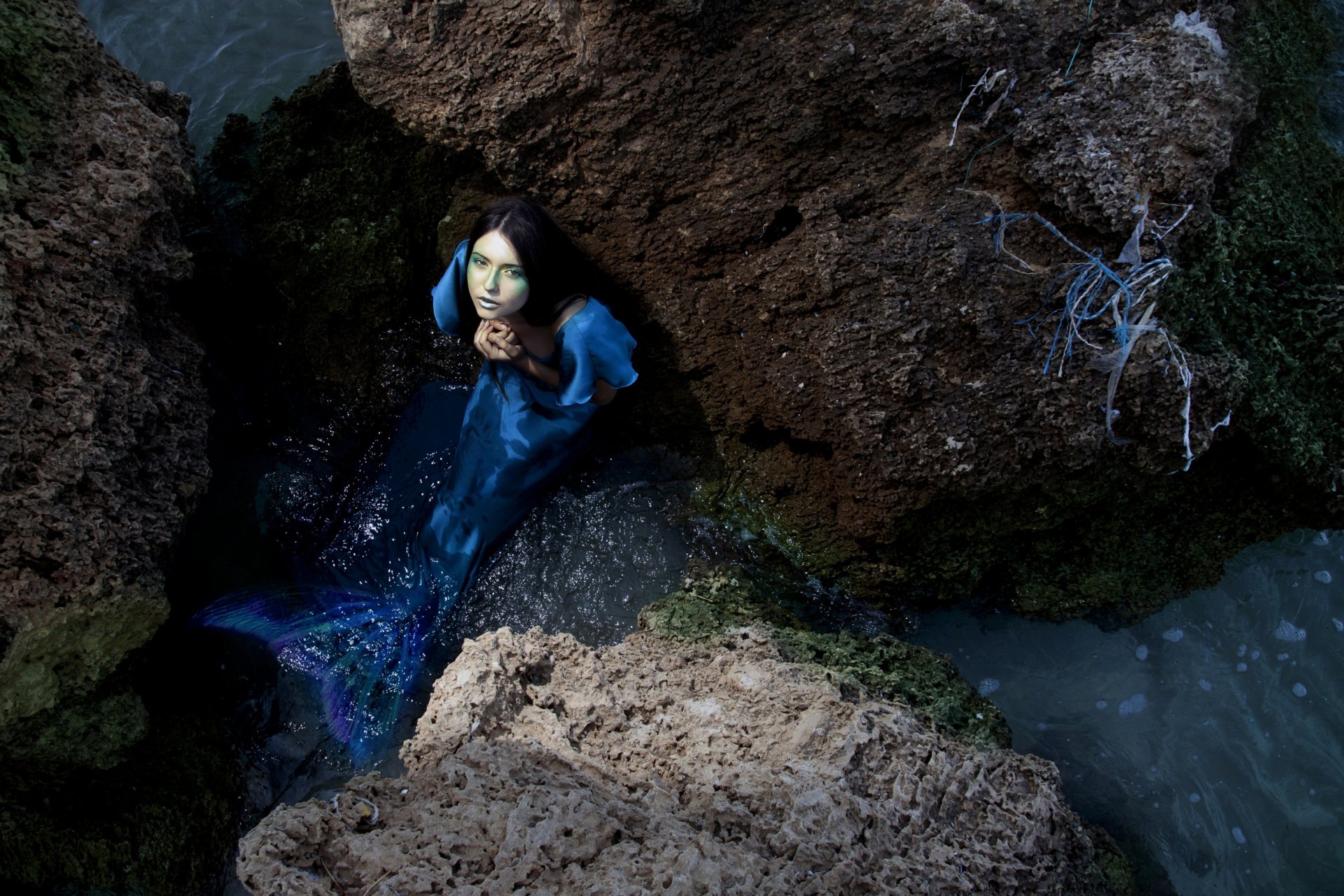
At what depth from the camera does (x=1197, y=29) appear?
2855mm

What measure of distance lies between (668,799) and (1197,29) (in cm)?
290

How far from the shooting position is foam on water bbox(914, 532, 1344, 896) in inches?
128

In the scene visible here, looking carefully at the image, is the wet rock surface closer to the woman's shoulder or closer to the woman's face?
the woman's face

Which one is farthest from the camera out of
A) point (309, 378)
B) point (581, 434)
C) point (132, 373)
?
point (309, 378)

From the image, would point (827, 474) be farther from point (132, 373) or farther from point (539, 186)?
point (132, 373)

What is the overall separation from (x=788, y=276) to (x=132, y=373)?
213 centimetres

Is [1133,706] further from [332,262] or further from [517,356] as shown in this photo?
[332,262]

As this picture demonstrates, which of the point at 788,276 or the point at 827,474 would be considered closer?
the point at 788,276

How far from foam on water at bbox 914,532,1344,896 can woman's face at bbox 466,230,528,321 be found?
2017 mm

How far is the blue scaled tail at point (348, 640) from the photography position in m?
3.30

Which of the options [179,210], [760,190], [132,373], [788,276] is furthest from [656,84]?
[132,373]

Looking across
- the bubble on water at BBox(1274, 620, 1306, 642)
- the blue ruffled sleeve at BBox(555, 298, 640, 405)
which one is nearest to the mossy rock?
the blue ruffled sleeve at BBox(555, 298, 640, 405)

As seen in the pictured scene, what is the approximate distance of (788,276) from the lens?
9.84 feet

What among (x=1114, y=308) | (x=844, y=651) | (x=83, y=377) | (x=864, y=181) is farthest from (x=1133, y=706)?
(x=83, y=377)
